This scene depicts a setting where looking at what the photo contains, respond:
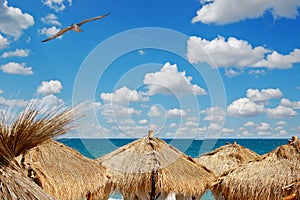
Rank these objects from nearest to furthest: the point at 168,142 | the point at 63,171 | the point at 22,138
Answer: the point at 22,138 < the point at 63,171 < the point at 168,142

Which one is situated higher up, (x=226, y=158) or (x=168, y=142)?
(x=168, y=142)

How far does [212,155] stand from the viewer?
941cm

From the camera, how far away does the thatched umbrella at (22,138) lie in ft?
7.04

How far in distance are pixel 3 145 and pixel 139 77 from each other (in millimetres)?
5659

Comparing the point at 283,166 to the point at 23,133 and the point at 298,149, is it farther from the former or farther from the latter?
the point at 23,133

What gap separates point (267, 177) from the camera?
6.23 meters

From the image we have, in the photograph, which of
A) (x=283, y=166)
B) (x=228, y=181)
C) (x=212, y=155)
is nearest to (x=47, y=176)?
(x=228, y=181)

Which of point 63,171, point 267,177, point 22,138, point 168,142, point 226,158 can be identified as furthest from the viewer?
point 226,158

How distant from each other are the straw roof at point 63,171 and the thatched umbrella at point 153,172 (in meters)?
0.65

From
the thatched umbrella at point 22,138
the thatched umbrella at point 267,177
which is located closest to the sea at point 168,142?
the thatched umbrella at point 22,138

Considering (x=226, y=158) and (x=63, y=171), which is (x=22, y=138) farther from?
(x=226, y=158)

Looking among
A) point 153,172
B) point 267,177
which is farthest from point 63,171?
point 267,177

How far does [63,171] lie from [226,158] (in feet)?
14.0

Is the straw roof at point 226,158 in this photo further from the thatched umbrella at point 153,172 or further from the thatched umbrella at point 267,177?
the thatched umbrella at point 267,177
